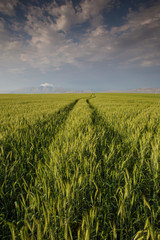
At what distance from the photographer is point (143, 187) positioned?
182 centimetres

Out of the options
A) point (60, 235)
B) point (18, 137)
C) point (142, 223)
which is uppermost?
point (18, 137)

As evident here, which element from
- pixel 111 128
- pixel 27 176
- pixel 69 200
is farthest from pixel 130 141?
pixel 27 176

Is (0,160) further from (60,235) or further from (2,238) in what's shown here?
(60,235)

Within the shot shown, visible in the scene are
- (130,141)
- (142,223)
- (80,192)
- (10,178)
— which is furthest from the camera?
(130,141)

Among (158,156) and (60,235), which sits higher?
(158,156)

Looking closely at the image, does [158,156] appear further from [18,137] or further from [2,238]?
[18,137]

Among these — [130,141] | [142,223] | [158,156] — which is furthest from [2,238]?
[130,141]

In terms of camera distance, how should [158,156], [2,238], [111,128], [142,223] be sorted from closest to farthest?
[2,238] < [142,223] < [158,156] < [111,128]

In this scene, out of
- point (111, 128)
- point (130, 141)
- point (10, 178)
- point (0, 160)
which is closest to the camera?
point (10, 178)

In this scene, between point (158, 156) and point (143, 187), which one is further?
point (158, 156)

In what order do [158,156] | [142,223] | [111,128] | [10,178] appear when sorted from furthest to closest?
[111,128] < [158,156] < [10,178] < [142,223]

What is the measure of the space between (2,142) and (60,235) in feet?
7.42

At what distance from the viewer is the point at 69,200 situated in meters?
1.20

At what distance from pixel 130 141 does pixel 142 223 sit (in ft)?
5.62
